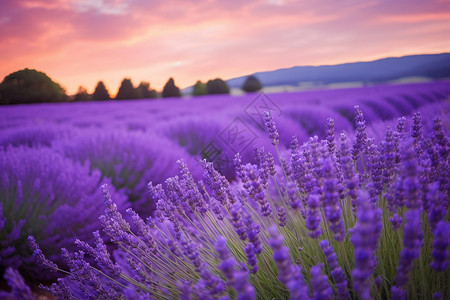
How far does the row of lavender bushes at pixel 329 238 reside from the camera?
52cm

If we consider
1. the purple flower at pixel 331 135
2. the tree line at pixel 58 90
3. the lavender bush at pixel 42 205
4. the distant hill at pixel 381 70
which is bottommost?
the lavender bush at pixel 42 205

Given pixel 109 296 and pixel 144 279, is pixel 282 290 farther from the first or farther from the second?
pixel 109 296

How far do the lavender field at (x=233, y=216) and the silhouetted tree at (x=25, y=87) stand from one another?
79 centimetres

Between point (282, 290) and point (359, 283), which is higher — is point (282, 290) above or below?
below

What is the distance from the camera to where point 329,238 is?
0.95 metres

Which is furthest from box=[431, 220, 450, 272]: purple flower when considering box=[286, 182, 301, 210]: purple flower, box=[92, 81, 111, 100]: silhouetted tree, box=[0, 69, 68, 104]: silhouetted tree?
box=[92, 81, 111, 100]: silhouetted tree

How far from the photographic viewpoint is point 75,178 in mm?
1769

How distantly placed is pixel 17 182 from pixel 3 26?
155 centimetres

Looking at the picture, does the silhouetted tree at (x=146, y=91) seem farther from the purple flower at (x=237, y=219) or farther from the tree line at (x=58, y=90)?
the purple flower at (x=237, y=219)

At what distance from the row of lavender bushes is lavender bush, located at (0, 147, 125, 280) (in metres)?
0.34

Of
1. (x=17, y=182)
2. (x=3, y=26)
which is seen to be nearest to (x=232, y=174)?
(x=17, y=182)

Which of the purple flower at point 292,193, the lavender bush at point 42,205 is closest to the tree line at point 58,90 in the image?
the lavender bush at point 42,205

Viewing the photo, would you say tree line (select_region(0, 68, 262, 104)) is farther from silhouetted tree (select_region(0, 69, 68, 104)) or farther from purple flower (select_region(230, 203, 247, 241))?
purple flower (select_region(230, 203, 247, 241))

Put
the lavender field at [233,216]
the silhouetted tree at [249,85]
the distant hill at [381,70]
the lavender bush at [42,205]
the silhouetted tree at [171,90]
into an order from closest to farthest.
Result: the lavender field at [233,216] < the lavender bush at [42,205] < the distant hill at [381,70] < the silhouetted tree at [171,90] < the silhouetted tree at [249,85]
